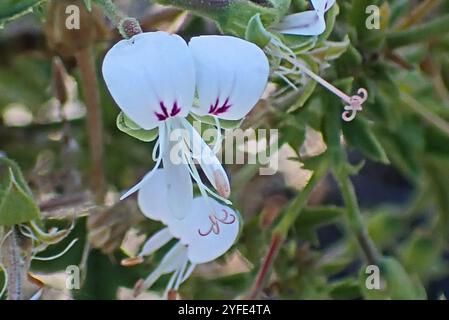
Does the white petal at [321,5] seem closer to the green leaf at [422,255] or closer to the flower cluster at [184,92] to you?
the flower cluster at [184,92]

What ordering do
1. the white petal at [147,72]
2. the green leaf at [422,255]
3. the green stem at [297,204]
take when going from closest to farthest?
the white petal at [147,72], the green stem at [297,204], the green leaf at [422,255]

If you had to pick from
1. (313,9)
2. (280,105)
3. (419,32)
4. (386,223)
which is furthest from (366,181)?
(313,9)

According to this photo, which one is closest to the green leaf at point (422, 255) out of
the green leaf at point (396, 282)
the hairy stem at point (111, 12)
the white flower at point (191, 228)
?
the green leaf at point (396, 282)

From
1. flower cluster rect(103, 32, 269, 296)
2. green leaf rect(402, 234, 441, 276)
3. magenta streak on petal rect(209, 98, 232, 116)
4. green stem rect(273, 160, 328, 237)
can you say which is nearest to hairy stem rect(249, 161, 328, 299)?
green stem rect(273, 160, 328, 237)

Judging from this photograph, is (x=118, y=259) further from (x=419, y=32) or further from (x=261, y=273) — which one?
(x=419, y=32)

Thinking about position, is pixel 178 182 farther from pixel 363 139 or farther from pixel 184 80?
pixel 363 139

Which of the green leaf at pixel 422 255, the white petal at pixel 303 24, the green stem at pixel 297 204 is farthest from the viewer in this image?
the green leaf at pixel 422 255
